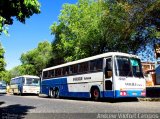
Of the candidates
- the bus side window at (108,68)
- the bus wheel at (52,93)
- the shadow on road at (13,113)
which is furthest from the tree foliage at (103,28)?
the shadow on road at (13,113)

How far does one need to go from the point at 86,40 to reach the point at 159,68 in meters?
27.7

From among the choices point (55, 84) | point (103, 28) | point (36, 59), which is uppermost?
point (36, 59)

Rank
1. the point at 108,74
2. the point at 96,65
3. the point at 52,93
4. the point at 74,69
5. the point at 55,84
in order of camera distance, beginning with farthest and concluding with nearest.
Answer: the point at 52,93
the point at 55,84
the point at 74,69
the point at 96,65
the point at 108,74

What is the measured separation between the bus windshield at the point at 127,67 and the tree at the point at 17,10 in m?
9.69

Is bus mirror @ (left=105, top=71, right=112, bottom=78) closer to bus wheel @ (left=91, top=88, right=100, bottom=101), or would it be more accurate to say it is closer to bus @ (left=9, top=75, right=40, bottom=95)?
bus wheel @ (left=91, top=88, right=100, bottom=101)

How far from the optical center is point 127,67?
20.5m

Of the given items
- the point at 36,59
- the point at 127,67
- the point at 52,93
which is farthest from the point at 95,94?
the point at 36,59

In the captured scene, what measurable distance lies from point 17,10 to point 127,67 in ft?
35.4

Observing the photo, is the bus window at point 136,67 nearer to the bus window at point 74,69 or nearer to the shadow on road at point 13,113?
the bus window at point 74,69

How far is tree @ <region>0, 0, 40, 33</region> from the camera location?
34.6ft

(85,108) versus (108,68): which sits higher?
(108,68)

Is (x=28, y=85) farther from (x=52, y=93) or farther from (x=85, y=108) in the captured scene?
(x=85, y=108)

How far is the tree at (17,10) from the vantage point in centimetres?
1054

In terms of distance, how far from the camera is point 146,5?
23719mm
